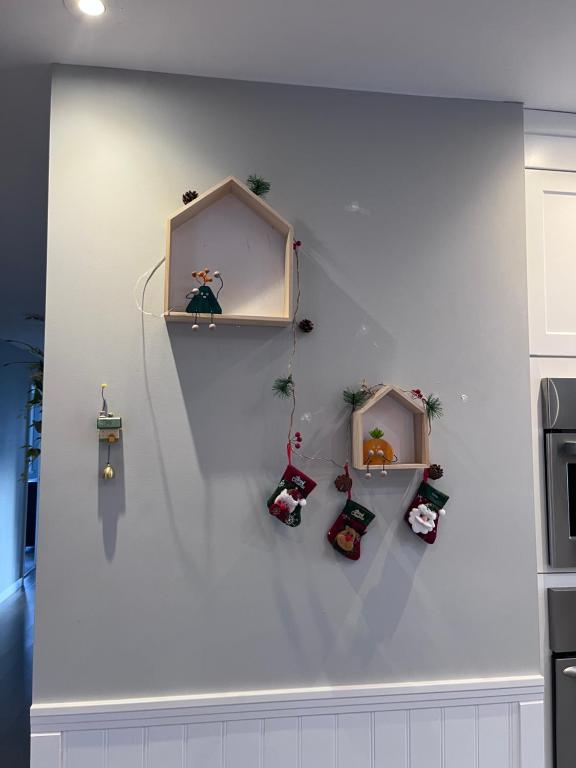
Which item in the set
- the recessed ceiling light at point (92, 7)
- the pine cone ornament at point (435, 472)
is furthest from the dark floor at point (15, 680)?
the recessed ceiling light at point (92, 7)

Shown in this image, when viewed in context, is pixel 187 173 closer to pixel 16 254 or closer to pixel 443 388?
pixel 443 388

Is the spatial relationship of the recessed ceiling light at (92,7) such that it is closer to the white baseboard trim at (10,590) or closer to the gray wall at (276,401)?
the gray wall at (276,401)

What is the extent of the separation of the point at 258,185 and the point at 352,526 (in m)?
0.95

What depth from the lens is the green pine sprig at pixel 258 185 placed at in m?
1.56

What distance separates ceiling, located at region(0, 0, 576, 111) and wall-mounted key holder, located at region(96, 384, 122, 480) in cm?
88

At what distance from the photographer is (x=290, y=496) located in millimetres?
1503

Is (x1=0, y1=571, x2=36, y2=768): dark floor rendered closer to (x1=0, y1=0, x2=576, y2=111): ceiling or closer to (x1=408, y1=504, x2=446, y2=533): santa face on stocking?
(x1=408, y1=504, x2=446, y2=533): santa face on stocking

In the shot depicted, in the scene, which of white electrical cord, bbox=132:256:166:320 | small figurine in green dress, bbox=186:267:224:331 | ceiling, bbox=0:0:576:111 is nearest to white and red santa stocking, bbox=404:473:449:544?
small figurine in green dress, bbox=186:267:224:331

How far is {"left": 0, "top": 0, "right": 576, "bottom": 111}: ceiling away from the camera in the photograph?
135 centimetres

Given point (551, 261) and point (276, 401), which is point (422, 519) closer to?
point (276, 401)

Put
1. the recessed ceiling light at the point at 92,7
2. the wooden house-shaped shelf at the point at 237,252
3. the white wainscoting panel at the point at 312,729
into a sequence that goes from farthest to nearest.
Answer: the wooden house-shaped shelf at the point at 237,252
the white wainscoting panel at the point at 312,729
the recessed ceiling light at the point at 92,7

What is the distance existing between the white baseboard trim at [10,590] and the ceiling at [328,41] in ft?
17.9

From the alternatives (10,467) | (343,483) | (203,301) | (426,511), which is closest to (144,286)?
(203,301)

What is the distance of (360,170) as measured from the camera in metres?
1.68
